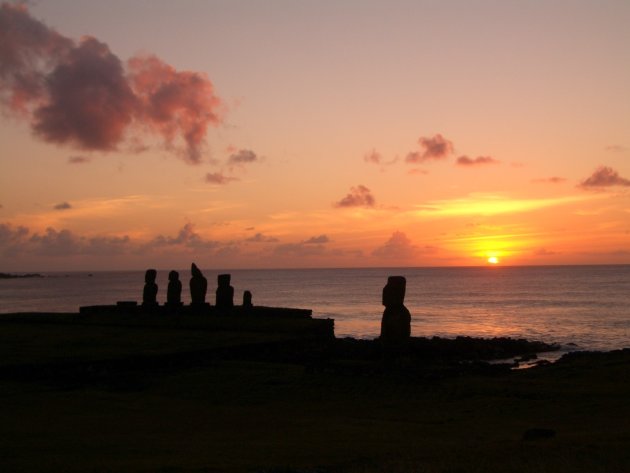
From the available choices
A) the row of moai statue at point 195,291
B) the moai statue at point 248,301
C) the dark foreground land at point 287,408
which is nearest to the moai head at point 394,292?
the dark foreground land at point 287,408

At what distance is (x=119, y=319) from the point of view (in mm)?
42344

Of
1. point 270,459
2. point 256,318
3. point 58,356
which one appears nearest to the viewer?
point 270,459

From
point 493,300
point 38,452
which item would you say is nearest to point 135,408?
point 38,452

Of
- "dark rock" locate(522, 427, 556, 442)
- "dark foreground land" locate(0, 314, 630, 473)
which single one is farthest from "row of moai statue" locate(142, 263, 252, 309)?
"dark rock" locate(522, 427, 556, 442)

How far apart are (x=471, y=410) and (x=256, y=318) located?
2506 centimetres

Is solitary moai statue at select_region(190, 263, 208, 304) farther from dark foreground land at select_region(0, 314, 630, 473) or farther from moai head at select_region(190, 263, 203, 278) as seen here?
dark foreground land at select_region(0, 314, 630, 473)

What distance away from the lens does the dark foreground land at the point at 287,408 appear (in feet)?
38.7

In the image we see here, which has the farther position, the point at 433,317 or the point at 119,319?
the point at 433,317

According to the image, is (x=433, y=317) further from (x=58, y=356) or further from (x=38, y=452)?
(x=38, y=452)

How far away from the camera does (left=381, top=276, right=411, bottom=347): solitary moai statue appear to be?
2858 centimetres

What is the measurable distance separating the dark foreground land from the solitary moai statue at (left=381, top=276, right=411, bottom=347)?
1.46 m

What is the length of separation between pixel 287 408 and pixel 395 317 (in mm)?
10594

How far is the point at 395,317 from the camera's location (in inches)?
1127

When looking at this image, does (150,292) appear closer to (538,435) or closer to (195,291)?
(195,291)
